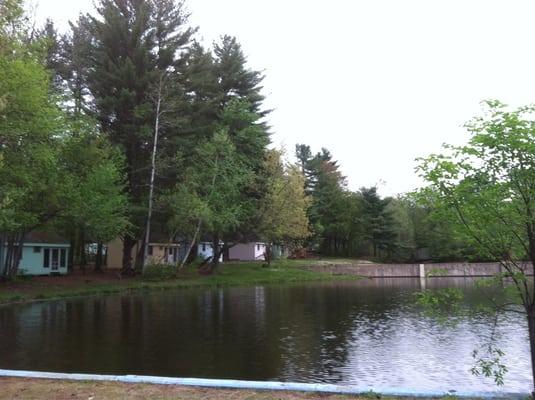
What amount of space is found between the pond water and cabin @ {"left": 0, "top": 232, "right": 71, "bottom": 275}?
1166 cm

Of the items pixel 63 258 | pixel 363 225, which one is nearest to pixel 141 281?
pixel 63 258

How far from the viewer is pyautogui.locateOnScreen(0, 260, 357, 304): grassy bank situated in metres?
26.6

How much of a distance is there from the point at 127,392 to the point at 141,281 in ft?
91.1

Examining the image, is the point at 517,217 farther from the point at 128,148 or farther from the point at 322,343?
the point at 128,148

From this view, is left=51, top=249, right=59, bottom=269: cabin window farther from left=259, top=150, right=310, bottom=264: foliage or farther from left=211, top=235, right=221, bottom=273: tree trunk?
left=259, top=150, right=310, bottom=264: foliage

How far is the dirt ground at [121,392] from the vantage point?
22.2ft

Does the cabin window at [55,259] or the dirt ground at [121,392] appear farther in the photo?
the cabin window at [55,259]

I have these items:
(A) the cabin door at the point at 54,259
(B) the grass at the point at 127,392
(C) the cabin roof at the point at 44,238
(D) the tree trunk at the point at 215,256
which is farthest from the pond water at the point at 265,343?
(D) the tree trunk at the point at 215,256

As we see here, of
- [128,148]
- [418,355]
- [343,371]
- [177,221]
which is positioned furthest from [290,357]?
[128,148]

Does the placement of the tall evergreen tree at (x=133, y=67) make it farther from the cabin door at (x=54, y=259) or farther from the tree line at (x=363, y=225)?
the tree line at (x=363, y=225)

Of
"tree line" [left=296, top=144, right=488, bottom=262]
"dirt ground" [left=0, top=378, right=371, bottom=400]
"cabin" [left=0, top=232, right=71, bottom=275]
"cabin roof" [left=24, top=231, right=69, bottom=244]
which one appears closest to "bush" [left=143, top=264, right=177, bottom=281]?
"cabin" [left=0, top=232, right=71, bottom=275]

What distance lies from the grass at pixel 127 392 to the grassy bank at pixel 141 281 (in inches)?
726

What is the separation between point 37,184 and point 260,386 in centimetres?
2021

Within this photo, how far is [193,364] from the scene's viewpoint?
11180 millimetres
